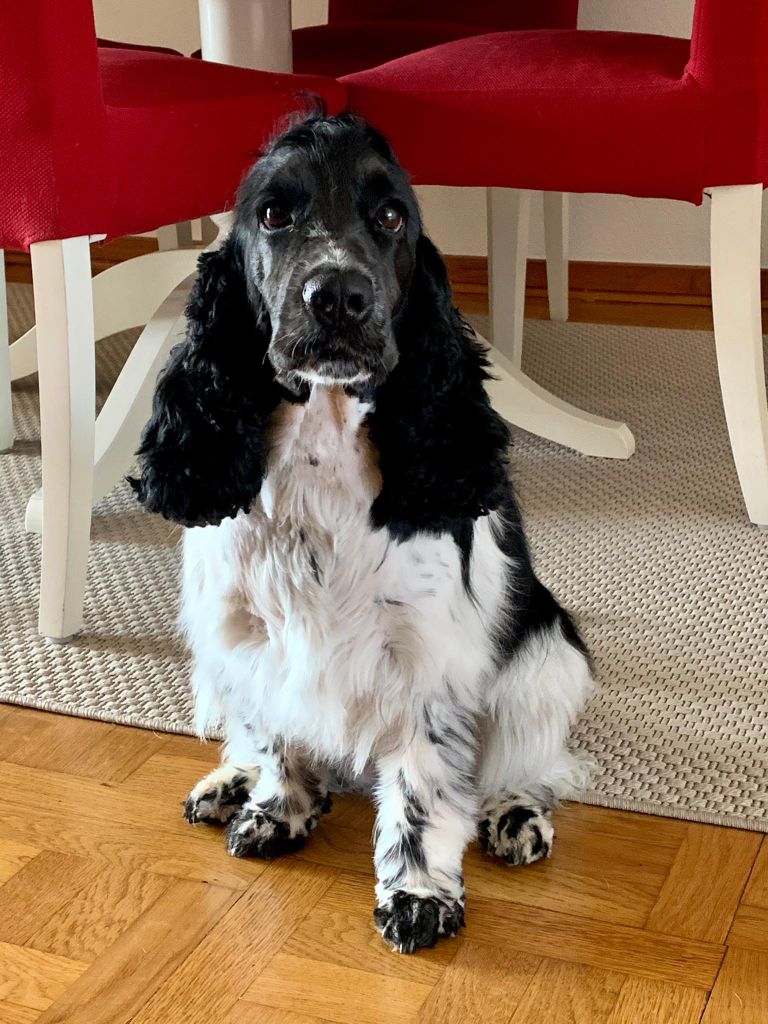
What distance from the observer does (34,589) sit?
2074 millimetres

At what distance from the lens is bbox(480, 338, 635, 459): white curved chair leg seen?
263cm

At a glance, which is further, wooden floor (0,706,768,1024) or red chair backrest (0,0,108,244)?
red chair backrest (0,0,108,244)

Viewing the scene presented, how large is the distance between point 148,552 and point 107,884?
940 mm

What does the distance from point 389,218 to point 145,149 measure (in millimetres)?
680

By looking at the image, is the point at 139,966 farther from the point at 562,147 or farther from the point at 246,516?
the point at 562,147

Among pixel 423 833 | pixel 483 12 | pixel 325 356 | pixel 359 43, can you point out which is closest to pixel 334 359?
pixel 325 356

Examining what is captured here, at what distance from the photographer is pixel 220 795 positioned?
4.79ft

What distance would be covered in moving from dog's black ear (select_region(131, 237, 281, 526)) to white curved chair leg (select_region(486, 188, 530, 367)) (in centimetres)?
187

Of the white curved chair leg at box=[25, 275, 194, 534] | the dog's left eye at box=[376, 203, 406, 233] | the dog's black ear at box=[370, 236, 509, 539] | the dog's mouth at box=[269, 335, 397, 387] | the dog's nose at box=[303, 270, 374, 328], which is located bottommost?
the white curved chair leg at box=[25, 275, 194, 534]

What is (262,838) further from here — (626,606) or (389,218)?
(626,606)

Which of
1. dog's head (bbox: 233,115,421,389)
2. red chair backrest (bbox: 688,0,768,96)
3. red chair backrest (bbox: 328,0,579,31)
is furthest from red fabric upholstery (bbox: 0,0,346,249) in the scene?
red chair backrest (bbox: 328,0,579,31)

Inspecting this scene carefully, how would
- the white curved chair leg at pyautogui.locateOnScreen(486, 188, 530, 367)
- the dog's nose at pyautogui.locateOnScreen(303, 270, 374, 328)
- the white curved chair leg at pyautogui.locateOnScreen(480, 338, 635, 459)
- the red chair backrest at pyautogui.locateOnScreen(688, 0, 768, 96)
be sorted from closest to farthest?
the dog's nose at pyautogui.locateOnScreen(303, 270, 374, 328) < the red chair backrest at pyautogui.locateOnScreen(688, 0, 768, 96) < the white curved chair leg at pyautogui.locateOnScreen(480, 338, 635, 459) < the white curved chair leg at pyautogui.locateOnScreen(486, 188, 530, 367)

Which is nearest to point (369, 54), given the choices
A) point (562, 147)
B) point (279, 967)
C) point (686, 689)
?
point (562, 147)

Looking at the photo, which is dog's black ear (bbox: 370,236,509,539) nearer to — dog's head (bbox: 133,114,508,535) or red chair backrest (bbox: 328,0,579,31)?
dog's head (bbox: 133,114,508,535)
